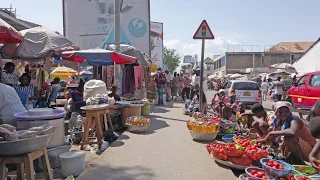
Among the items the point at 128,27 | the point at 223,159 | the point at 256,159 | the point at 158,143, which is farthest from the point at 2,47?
the point at 128,27

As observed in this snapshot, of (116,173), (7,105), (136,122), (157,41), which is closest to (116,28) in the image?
(136,122)

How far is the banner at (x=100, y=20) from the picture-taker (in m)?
23.1

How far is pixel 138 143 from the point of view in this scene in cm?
628

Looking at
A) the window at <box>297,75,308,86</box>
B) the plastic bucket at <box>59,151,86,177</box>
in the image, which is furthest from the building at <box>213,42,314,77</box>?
the plastic bucket at <box>59,151,86,177</box>

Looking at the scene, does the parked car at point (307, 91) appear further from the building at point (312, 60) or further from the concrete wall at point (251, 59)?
the concrete wall at point (251, 59)

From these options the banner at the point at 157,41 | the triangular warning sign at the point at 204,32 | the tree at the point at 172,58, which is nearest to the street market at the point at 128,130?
the triangular warning sign at the point at 204,32

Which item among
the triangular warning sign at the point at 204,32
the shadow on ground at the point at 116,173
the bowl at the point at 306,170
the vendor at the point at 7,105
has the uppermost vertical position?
the triangular warning sign at the point at 204,32

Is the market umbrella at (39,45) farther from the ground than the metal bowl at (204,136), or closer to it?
farther from the ground

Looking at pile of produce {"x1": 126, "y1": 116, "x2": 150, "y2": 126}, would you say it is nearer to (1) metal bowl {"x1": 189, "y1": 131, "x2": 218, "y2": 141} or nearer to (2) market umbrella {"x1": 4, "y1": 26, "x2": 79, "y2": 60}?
(1) metal bowl {"x1": 189, "y1": 131, "x2": 218, "y2": 141}

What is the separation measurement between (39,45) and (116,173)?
457cm

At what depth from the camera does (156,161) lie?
4.96 meters

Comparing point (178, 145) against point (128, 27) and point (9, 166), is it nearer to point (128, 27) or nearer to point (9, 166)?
point (9, 166)

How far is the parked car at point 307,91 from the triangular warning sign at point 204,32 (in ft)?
18.2

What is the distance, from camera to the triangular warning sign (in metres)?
7.97
